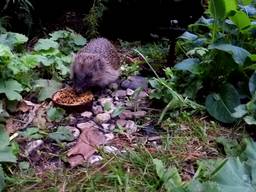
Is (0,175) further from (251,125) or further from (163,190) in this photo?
(251,125)

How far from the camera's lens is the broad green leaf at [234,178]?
2045mm

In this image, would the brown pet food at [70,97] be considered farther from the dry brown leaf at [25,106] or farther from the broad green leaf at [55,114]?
the dry brown leaf at [25,106]

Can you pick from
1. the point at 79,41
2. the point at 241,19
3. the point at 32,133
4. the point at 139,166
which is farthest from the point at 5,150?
the point at 79,41

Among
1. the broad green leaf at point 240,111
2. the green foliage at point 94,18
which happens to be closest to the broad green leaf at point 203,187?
the broad green leaf at point 240,111

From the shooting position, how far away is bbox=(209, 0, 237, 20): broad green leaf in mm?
2830

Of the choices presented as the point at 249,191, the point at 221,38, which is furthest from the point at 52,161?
the point at 221,38

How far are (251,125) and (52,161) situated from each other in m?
1.21

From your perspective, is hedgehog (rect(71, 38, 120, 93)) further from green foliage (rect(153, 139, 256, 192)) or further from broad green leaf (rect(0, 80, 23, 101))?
green foliage (rect(153, 139, 256, 192))

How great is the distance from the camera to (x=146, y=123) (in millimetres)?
2883

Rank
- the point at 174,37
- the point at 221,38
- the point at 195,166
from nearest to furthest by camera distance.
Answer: the point at 195,166
the point at 221,38
the point at 174,37

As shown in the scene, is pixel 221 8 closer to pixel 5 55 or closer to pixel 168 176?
pixel 168 176

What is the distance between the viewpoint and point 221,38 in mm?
2922

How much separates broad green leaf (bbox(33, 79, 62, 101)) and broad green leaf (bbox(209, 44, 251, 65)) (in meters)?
1.16

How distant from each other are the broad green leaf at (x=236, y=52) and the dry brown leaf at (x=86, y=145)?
91 cm
